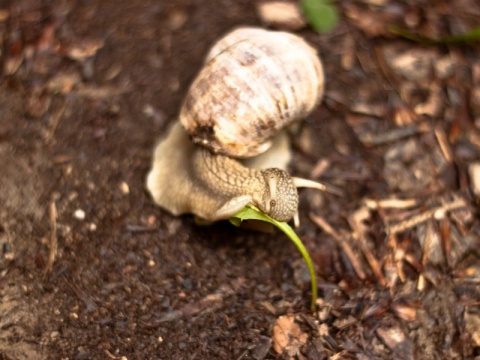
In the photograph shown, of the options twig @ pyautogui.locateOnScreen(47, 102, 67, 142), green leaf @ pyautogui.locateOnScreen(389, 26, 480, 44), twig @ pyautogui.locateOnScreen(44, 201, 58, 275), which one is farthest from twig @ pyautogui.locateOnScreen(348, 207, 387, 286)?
twig @ pyautogui.locateOnScreen(47, 102, 67, 142)

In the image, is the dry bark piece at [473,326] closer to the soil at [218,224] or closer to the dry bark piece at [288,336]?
the soil at [218,224]

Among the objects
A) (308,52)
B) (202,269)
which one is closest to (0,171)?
(202,269)

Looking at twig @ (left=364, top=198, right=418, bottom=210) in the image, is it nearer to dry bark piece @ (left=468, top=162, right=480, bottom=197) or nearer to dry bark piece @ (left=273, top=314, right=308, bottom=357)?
dry bark piece @ (left=468, top=162, right=480, bottom=197)

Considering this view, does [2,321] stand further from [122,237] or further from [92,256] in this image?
[122,237]

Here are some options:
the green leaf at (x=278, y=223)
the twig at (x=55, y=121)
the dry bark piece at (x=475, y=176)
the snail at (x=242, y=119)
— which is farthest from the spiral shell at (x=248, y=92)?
the dry bark piece at (x=475, y=176)

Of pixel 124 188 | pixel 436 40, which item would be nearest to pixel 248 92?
pixel 124 188

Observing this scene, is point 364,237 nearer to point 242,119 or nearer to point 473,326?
point 473,326
